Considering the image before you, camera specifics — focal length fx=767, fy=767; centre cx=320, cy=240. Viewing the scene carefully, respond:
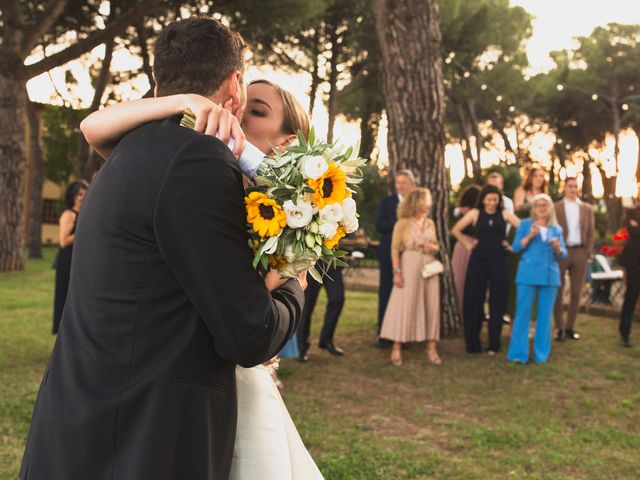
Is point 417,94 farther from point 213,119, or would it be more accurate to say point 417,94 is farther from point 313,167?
point 213,119

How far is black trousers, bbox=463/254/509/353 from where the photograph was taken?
945cm

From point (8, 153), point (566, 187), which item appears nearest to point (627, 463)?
point (566, 187)

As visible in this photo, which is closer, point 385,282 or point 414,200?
point 414,200

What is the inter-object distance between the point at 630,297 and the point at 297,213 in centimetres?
907

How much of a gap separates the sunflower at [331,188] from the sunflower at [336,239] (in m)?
0.10

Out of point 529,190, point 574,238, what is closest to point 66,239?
point 529,190

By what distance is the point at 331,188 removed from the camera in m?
2.13

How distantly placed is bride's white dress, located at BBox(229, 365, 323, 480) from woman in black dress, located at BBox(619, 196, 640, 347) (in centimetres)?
881

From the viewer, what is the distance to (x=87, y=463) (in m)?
1.83

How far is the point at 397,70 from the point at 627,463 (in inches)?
247

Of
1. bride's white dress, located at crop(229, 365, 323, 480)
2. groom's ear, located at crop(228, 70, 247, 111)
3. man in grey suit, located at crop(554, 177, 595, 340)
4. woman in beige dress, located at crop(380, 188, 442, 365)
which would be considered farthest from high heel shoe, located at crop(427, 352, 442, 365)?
groom's ear, located at crop(228, 70, 247, 111)

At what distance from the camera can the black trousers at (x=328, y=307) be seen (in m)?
8.83

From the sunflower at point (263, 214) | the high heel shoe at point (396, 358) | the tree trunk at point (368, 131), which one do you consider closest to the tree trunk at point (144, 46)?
the tree trunk at point (368, 131)

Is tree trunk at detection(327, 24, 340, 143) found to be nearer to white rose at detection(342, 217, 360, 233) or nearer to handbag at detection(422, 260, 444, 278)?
handbag at detection(422, 260, 444, 278)
